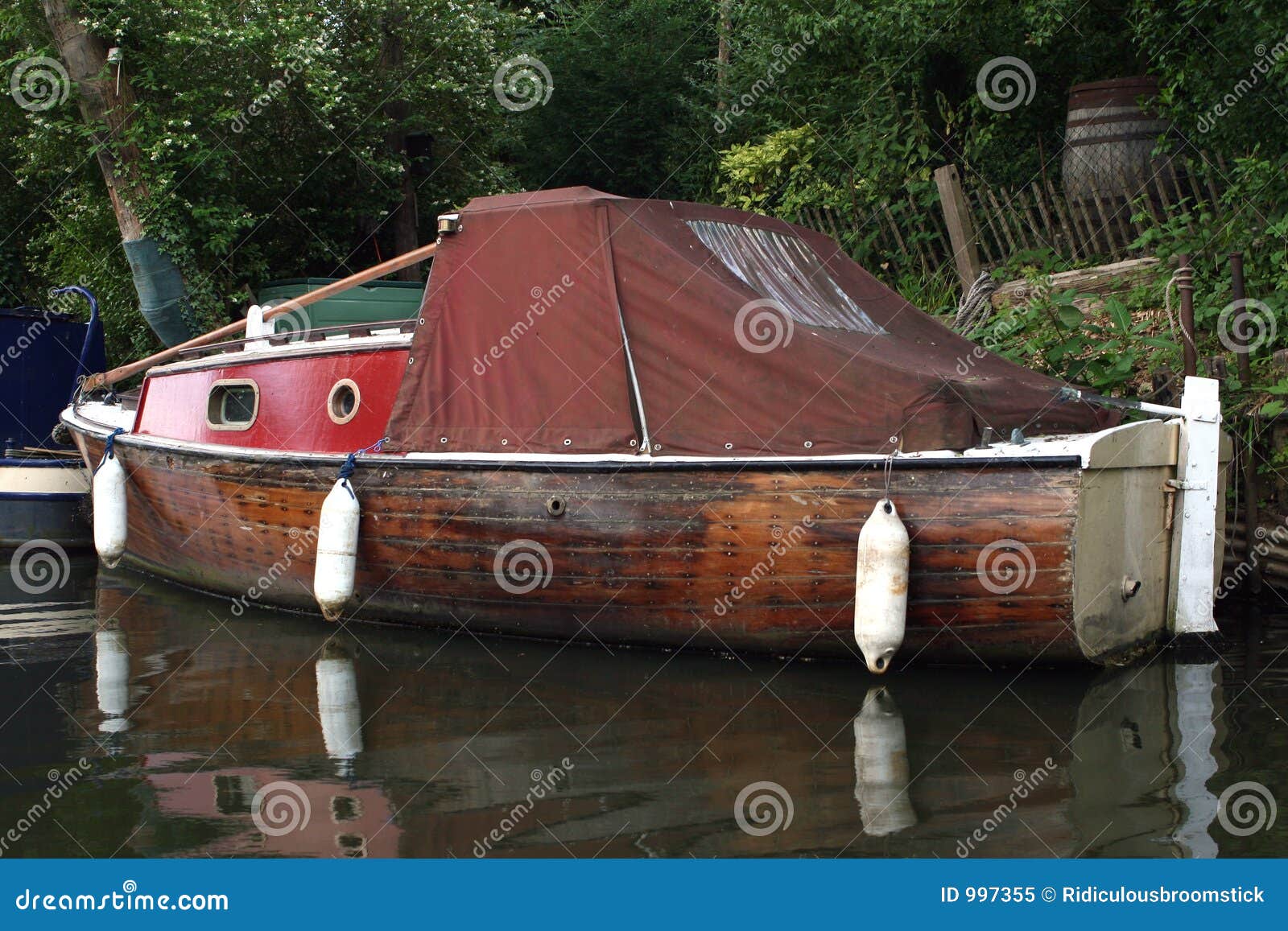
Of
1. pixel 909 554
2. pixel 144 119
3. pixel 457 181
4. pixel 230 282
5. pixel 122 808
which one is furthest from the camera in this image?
pixel 457 181

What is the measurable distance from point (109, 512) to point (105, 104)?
7.57 m

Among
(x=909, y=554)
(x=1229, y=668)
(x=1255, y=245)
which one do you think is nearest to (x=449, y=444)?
(x=909, y=554)

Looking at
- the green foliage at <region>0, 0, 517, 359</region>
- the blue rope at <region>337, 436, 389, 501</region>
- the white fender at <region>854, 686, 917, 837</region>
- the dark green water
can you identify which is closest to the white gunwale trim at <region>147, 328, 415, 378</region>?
the blue rope at <region>337, 436, 389, 501</region>

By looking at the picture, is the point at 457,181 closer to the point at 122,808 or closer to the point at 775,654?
the point at 775,654

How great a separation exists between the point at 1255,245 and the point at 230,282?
11604 millimetres

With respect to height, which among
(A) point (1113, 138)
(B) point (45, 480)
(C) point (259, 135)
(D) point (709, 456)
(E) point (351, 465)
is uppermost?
(C) point (259, 135)

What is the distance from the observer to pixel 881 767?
530 centimetres

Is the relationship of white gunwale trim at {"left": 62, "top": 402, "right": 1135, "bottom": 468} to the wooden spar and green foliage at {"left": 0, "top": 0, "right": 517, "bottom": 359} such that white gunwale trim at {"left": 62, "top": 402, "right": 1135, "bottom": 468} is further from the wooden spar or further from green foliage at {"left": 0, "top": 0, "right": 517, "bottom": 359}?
green foliage at {"left": 0, "top": 0, "right": 517, "bottom": 359}

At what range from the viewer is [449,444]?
7652 millimetres

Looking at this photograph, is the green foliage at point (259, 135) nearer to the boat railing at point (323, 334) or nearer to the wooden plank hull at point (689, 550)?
the boat railing at point (323, 334)

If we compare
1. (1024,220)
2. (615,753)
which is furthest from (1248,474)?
(615,753)

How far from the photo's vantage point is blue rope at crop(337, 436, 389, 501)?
307 inches

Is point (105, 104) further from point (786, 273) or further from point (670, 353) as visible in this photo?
point (670, 353)

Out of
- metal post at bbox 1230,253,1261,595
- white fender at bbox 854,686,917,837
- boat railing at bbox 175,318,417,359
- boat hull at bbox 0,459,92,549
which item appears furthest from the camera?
boat hull at bbox 0,459,92,549
